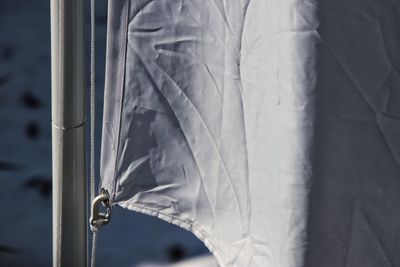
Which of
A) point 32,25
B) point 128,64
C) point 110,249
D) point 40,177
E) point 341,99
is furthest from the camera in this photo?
point 32,25

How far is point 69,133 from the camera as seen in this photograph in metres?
0.75

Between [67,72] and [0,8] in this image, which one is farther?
[0,8]

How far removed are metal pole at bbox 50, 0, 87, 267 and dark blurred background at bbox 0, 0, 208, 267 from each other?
0.98m

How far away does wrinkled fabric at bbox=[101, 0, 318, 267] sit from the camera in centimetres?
49

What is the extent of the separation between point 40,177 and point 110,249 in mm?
299

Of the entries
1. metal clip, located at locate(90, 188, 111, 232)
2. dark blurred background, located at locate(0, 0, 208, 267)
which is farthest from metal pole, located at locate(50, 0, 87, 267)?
dark blurred background, located at locate(0, 0, 208, 267)

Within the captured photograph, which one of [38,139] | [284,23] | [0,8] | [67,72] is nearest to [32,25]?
[0,8]

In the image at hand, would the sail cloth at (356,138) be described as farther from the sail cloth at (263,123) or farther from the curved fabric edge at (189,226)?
the curved fabric edge at (189,226)

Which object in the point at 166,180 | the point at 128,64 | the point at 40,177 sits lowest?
the point at 40,177

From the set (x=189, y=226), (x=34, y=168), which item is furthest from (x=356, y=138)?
(x=34, y=168)

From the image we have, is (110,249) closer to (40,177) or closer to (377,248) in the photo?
(40,177)

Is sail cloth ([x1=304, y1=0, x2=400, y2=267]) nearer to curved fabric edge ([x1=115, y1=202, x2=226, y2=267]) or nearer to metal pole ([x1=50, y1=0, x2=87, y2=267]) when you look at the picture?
curved fabric edge ([x1=115, y1=202, x2=226, y2=267])

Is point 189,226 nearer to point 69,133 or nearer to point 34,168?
point 69,133

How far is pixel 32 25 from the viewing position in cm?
204
